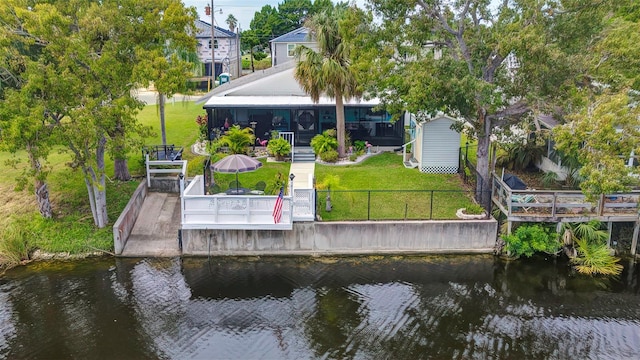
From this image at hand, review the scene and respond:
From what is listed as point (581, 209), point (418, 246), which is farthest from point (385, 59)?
point (581, 209)

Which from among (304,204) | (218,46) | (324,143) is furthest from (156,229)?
(218,46)

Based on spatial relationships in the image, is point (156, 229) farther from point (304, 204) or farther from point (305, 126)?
point (305, 126)

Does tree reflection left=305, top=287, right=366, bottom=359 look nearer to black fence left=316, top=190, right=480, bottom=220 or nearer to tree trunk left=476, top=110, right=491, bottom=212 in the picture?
black fence left=316, top=190, right=480, bottom=220

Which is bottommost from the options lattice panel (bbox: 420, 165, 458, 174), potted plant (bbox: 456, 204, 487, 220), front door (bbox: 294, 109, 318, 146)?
potted plant (bbox: 456, 204, 487, 220)

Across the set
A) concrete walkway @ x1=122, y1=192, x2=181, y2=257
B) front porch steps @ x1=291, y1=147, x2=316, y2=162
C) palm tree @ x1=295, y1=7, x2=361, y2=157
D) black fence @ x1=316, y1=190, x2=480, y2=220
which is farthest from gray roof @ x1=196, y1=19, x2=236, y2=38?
black fence @ x1=316, y1=190, x2=480, y2=220

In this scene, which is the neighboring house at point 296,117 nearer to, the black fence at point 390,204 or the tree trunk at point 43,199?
the black fence at point 390,204

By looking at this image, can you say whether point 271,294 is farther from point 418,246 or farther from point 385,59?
point 385,59
